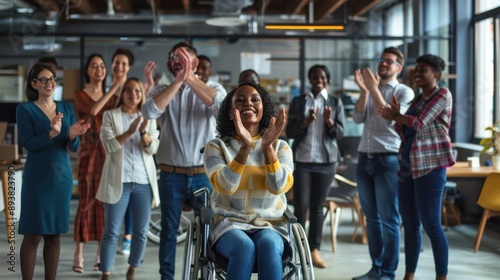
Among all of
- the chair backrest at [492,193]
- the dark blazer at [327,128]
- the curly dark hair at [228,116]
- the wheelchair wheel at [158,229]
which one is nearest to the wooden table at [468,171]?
the chair backrest at [492,193]

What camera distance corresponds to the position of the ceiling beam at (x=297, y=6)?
10.7m

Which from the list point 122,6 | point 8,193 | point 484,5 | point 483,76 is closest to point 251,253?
point 8,193

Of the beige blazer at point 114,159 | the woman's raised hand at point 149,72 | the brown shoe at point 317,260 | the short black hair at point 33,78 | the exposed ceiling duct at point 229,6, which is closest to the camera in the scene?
the short black hair at point 33,78

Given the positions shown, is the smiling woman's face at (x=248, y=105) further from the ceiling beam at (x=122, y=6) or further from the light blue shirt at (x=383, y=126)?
the ceiling beam at (x=122, y=6)

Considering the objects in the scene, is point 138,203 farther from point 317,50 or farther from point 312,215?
point 317,50

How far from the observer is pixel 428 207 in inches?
167

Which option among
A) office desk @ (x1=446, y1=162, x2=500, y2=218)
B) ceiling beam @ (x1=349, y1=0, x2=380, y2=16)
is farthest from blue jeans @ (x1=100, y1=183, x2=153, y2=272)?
ceiling beam @ (x1=349, y1=0, x2=380, y2=16)

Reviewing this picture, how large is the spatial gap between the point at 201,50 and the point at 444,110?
5911mm

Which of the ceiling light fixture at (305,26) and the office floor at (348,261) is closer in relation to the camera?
the office floor at (348,261)

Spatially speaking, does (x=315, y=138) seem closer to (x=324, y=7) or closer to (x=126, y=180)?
(x=126, y=180)

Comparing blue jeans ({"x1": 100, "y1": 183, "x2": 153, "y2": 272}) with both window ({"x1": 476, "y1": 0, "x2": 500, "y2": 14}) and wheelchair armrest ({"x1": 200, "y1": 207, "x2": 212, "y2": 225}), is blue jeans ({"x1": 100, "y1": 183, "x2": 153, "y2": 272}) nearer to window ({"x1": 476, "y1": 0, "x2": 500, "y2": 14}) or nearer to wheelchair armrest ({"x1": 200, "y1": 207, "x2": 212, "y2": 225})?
wheelchair armrest ({"x1": 200, "y1": 207, "x2": 212, "y2": 225})

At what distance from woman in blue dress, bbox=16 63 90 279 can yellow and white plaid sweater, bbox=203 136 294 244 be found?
90cm

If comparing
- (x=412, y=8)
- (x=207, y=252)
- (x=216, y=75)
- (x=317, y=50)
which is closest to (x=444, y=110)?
(x=207, y=252)

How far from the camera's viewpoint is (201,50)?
32.2 ft
